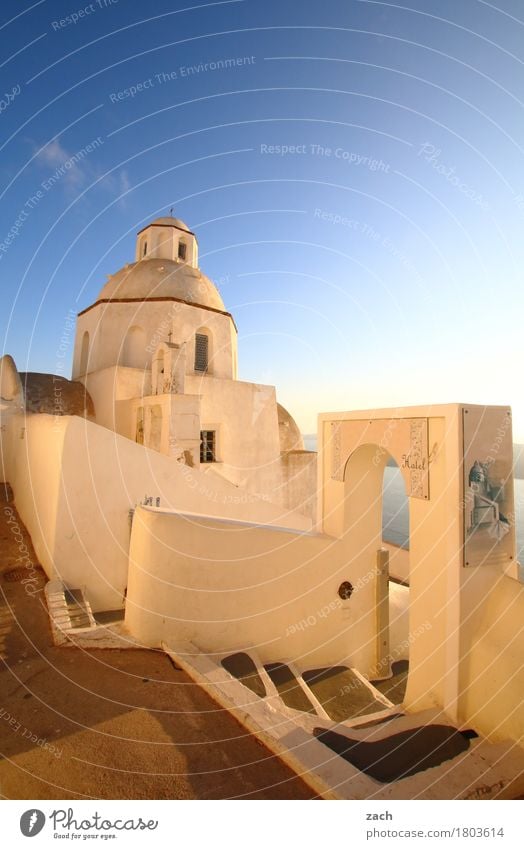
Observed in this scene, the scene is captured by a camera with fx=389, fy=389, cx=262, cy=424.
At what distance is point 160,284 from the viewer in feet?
54.4

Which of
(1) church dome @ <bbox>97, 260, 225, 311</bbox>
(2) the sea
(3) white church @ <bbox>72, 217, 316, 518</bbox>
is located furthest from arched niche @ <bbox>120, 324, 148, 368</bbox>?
(2) the sea

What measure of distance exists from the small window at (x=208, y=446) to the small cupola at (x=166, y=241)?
913cm

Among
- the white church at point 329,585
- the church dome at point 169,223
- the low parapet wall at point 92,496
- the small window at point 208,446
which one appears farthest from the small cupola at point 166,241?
the low parapet wall at point 92,496

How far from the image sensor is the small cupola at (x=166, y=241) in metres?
18.9

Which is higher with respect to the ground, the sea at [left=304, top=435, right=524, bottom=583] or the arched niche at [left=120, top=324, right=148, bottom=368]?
the arched niche at [left=120, top=324, right=148, bottom=368]

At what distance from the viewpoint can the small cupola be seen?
62.0 feet

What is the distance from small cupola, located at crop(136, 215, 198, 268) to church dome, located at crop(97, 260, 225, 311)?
1.12 meters

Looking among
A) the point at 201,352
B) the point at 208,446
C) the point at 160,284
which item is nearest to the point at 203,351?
the point at 201,352

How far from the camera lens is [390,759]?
377cm

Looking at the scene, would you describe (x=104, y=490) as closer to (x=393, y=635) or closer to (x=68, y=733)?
(x=68, y=733)

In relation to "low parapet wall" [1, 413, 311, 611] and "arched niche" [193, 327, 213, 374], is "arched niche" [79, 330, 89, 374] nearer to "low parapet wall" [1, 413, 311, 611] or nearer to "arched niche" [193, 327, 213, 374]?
"arched niche" [193, 327, 213, 374]

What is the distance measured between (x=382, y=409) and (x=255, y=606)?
3755mm

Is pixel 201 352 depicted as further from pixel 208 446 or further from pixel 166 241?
pixel 166 241
